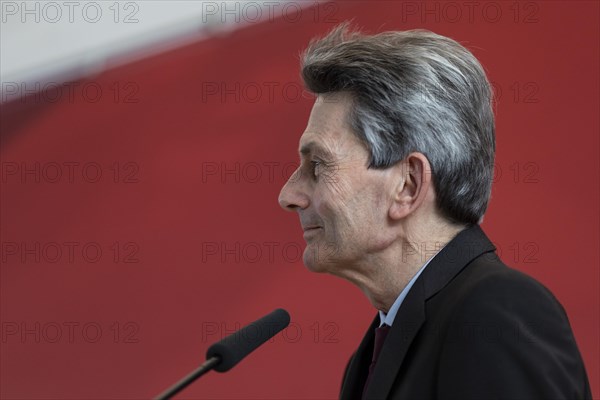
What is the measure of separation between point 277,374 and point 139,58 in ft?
2.76

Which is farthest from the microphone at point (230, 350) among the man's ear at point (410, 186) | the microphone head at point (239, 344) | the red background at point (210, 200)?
the red background at point (210, 200)

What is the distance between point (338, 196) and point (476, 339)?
33 cm

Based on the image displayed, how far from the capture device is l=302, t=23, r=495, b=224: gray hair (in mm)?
1125

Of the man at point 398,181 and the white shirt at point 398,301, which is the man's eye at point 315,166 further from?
the white shirt at point 398,301

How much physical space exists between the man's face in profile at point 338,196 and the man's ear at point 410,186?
0.01 metres

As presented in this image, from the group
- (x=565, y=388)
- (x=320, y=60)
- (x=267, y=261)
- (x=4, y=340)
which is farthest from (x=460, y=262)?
(x=4, y=340)

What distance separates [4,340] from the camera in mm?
1935

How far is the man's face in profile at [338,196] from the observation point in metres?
1.15

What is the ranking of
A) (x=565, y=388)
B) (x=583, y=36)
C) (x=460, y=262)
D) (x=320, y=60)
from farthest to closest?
(x=583, y=36) < (x=320, y=60) < (x=460, y=262) < (x=565, y=388)

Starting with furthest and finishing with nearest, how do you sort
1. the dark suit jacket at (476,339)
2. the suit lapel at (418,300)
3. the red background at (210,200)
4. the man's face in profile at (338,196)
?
1. the red background at (210,200)
2. the man's face in profile at (338,196)
3. the suit lapel at (418,300)
4. the dark suit jacket at (476,339)

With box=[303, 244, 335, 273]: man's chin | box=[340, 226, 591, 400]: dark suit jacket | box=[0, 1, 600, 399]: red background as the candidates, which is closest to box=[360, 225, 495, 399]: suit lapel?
box=[340, 226, 591, 400]: dark suit jacket

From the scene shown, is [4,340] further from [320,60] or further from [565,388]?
[565,388]

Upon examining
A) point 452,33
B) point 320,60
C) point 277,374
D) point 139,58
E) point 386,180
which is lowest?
point 277,374

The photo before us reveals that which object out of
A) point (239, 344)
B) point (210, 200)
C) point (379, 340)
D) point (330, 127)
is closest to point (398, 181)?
point (330, 127)
